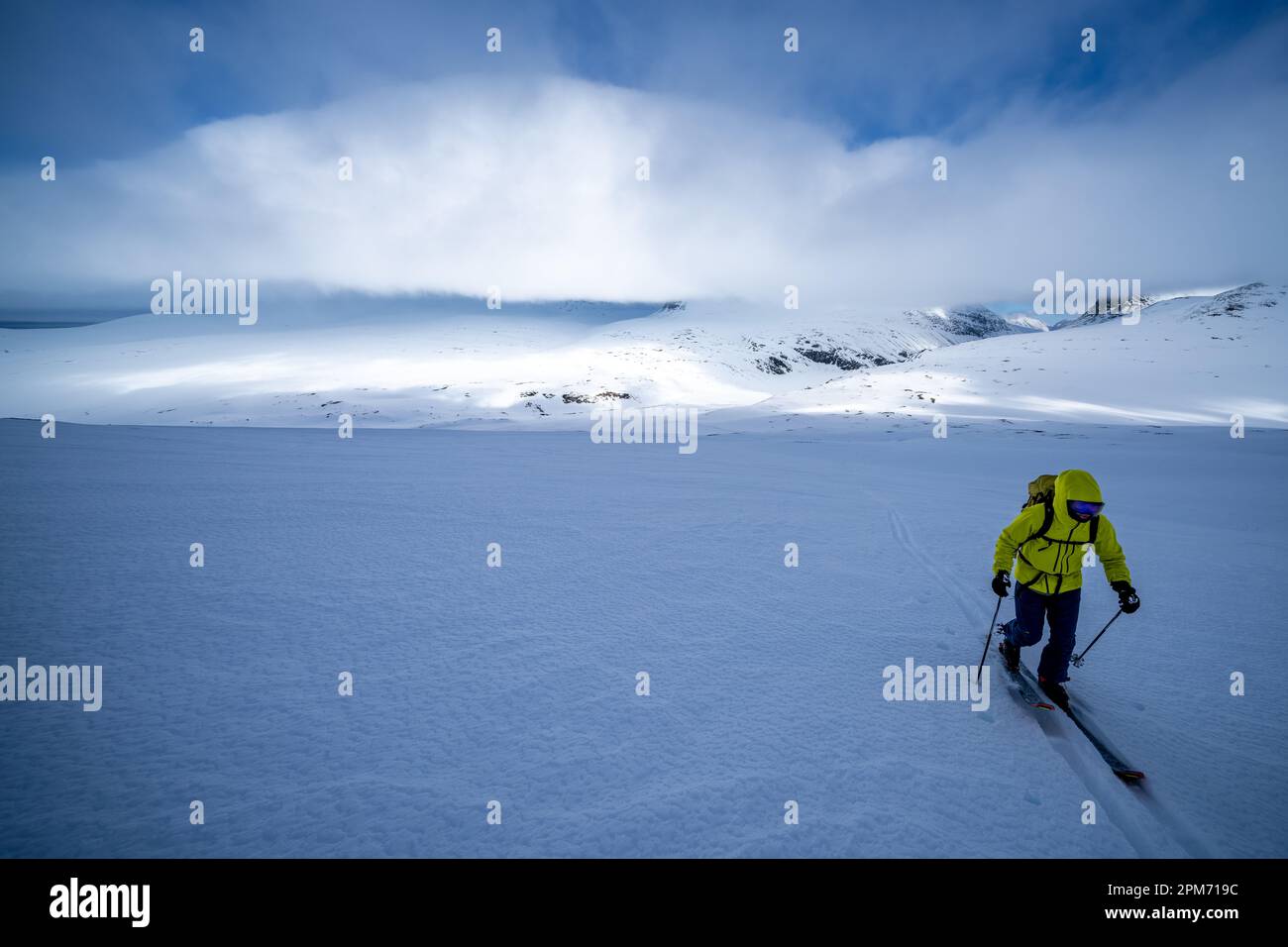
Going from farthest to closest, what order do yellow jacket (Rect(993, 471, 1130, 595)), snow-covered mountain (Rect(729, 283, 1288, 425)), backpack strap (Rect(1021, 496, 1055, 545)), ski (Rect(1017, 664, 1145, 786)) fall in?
snow-covered mountain (Rect(729, 283, 1288, 425)) < backpack strap (Rect(1021, 496, 1055, 545)) < yellow jacket (Rect(993, 471, 1130, 595)) < ski (Rect(1017, 664, 1145, 786))

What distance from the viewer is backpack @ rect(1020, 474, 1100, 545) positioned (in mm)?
4141

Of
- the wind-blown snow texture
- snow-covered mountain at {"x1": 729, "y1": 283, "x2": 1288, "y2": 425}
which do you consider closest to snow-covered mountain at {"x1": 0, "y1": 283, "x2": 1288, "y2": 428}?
snow-covered mountain at {"x1": 729, "y1": 283, "x2": 1288, "y2": 425}

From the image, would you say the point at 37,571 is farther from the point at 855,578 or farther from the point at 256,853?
the point at 855,578

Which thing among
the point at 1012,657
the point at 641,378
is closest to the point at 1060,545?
the point at 1012,657

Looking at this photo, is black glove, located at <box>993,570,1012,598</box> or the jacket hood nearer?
the jacket hood

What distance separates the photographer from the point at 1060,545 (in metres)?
4.21

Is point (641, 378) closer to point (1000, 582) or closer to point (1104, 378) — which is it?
point (1104, 378)

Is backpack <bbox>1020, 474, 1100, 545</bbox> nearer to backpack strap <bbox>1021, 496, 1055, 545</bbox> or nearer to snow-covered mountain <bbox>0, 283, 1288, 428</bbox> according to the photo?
backpack strap <bbox>1021, 496, 1055, 545</bbox>

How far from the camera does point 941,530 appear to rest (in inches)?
399

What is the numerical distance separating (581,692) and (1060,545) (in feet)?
13.5

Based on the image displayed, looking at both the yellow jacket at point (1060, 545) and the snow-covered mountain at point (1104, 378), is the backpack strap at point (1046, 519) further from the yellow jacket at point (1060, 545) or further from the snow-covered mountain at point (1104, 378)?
the snow-covered mountain at point (1104, 378)

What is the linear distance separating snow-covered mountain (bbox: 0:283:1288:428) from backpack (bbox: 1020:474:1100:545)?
122ft

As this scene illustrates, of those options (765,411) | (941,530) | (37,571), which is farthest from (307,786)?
(765,411)

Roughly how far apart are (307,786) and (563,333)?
18390cm
